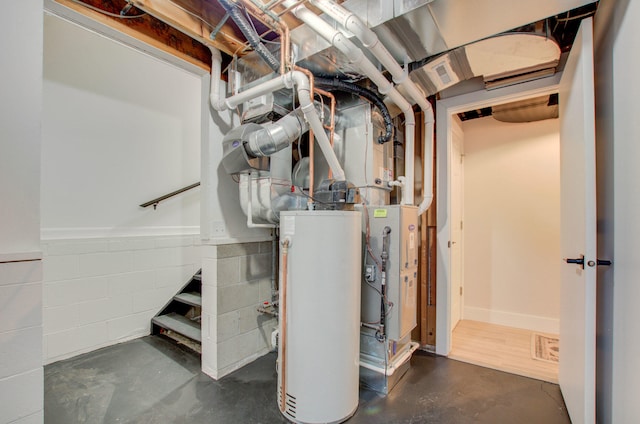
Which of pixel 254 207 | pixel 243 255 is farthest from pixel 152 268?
pixel 254 207

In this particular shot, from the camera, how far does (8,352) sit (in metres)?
1.10

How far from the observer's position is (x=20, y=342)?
1.12 m

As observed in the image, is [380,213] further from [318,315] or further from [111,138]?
[111,138]

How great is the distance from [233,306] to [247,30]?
2054 mm

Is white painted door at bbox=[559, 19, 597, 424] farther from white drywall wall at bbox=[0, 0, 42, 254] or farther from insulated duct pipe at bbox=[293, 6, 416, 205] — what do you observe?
white drywall wall at bbox=[0, 0, 42, 254]

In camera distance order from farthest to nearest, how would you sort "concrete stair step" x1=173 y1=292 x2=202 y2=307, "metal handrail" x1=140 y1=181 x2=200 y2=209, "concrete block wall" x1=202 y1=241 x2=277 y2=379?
"metal handrail" x1=140 y1=181 x2=200 y2=209 → "concrete stair step" x1=173 y1=292 x2=202 y2=307 → "concrete block wall" x1=202 y1=241 x2=277 y2=379

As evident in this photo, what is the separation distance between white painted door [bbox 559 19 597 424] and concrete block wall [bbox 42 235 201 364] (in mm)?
3559

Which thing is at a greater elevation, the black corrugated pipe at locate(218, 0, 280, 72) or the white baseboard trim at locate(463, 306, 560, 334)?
the black corrugated pipe at locate(218, 0, 280, 72)

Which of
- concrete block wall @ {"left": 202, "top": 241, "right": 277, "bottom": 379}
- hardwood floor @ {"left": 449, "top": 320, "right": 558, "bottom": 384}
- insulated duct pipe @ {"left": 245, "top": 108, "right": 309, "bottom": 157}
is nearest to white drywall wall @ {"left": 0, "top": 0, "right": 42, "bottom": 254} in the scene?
insulated duct pipe @ {"left": 245, "top": 108, "right": 309, "bottom": 157}

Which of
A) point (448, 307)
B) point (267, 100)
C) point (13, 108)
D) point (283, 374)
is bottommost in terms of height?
point (283, 374)

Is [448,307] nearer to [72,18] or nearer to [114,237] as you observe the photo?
[114,237]

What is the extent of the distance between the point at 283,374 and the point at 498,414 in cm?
142

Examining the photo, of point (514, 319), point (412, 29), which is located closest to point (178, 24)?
point (412, 29)

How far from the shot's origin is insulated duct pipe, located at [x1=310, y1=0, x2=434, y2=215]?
1482 millimetres
